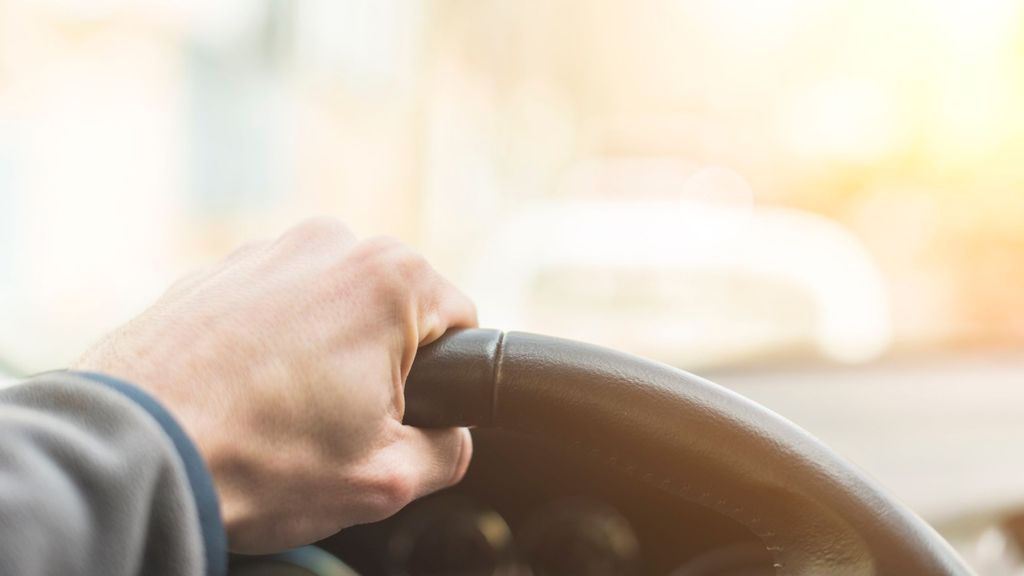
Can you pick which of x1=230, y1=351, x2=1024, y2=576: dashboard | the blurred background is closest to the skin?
x1=230, y1=351, x2=1024, y2=576: dashboard

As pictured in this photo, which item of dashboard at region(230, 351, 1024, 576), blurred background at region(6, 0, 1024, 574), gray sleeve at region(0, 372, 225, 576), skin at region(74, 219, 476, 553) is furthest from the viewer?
blurred background at region(6, 0, 1024, 574)

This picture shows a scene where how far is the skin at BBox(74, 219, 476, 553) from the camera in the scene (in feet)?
1.99

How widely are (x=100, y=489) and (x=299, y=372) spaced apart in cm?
14

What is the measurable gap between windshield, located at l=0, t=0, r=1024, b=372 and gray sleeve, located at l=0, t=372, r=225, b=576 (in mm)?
1629

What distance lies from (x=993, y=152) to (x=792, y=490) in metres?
2.96

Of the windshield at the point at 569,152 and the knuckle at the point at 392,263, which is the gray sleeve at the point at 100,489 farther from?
the windshield at the point at 569,152

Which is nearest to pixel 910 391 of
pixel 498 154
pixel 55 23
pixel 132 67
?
pixel 55 23

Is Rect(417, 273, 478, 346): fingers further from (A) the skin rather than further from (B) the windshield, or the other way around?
(B) the windshield

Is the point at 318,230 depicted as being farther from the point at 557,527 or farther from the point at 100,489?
the point at 557,527

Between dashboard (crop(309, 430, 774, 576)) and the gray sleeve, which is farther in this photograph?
dashboard (crop(309, 430, 774, 576))

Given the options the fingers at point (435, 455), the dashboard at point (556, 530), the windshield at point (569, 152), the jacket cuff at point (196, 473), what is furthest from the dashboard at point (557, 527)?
the windshield at point (569, 152)

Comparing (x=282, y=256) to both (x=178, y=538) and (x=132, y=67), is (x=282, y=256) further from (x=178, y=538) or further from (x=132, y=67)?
(x=132, y=67)

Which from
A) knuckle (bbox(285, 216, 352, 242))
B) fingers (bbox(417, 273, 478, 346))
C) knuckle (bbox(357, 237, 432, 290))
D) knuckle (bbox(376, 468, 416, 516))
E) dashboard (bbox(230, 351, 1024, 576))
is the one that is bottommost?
dashboard (bbox(230, 351, 1024, 576))

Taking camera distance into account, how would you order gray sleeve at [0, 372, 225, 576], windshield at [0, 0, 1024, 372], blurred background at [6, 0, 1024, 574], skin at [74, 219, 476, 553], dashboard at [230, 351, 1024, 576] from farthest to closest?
windshield at [0, 0, 1024, 372]
blurred background at [6, 0, 1024, 574]
dashboard at [230, 351, 1024, 576]
skin at [74, 219, 476, 553]
gray sleeve at [0, 372, 225, 576]
